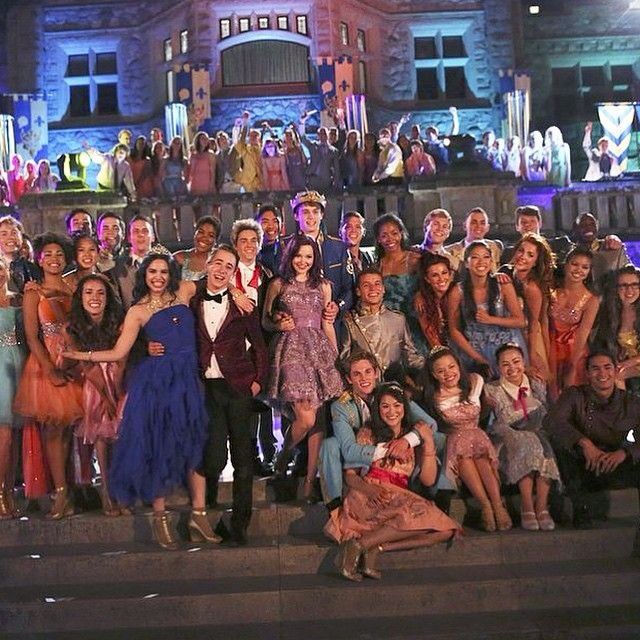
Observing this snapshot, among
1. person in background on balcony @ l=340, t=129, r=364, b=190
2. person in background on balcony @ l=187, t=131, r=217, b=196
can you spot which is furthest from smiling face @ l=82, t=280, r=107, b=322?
person in background on balcony @ l=340, t=129, r=364, b=190

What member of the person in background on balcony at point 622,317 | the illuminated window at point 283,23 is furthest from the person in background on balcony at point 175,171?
the illuminated window at point 283,23

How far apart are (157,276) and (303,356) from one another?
109 cm

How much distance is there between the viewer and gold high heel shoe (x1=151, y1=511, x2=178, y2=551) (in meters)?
6.62

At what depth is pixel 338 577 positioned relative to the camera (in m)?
6.39

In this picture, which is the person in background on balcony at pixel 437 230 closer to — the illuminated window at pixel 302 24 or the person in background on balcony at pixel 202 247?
the person in background on balcony at pixel 202 247

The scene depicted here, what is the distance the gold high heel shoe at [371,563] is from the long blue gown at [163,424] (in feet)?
3.86

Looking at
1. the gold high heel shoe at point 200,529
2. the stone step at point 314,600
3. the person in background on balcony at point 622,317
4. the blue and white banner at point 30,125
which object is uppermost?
the blue and white banner at point 30,125

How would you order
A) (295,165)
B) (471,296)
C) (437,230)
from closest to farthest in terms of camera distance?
(471,296), (437,230), (295,165)

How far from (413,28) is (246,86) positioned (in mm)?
4614

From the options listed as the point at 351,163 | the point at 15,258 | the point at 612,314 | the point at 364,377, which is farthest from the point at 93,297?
the point at 351,163

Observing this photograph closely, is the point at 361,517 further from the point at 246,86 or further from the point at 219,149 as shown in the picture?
the point at 246,86

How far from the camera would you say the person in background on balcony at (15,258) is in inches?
305

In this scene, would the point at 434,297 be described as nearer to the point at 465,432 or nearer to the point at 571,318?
the point at 571,318

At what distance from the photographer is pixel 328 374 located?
278 inches
